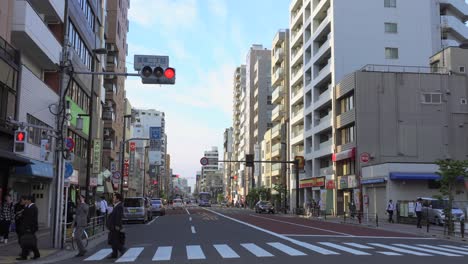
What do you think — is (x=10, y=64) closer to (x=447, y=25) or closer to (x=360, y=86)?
(x=360, y=86)

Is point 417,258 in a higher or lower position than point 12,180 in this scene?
lower

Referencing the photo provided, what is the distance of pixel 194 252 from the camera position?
17203 millimetres

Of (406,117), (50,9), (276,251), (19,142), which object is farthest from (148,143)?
(276,251)

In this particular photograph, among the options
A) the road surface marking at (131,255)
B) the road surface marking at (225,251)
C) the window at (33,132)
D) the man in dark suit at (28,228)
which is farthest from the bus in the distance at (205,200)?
the man in dark suit at (28,228)

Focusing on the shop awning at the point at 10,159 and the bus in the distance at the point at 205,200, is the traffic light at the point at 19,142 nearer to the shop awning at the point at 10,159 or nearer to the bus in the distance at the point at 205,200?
the shop awning at the point at 10,159

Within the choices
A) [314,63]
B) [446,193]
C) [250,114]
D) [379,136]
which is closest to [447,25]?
[314,63]

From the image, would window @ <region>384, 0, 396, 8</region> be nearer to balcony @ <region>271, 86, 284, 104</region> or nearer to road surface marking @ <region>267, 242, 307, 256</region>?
balcony @ <region>271, 86, 284, 104</region>

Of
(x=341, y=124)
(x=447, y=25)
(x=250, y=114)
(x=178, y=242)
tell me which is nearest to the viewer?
(x=178, y=242)

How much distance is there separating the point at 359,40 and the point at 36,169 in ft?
141

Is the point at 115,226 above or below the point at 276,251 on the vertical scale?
above

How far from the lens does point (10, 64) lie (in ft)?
76.3

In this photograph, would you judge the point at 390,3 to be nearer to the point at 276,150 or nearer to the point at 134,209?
the point at 134,209

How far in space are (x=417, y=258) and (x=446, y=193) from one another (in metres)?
13.3

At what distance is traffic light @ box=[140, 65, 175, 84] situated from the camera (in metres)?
16.4
